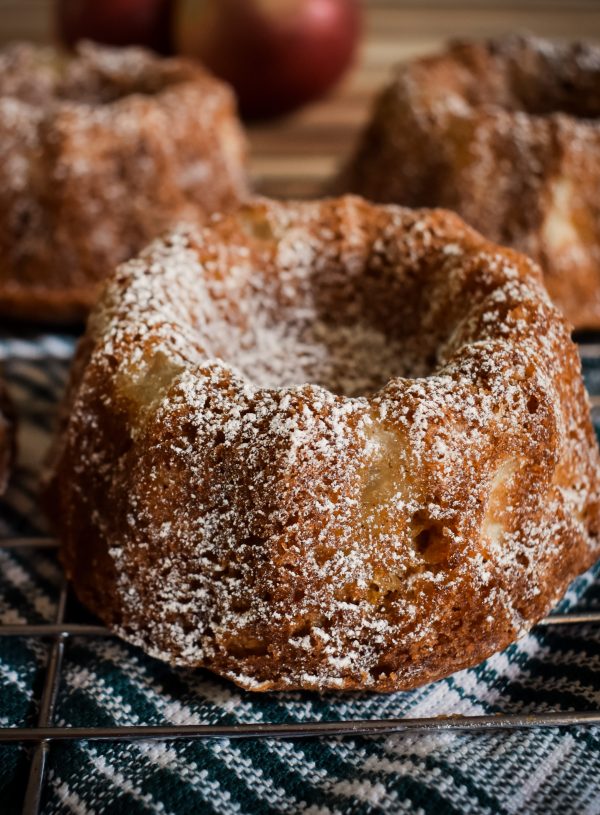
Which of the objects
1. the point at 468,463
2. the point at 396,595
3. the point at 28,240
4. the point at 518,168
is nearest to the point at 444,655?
the point at 396,595

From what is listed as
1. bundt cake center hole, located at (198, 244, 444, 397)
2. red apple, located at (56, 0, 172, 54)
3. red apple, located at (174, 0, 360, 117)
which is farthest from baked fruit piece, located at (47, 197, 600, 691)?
red apple, located at (56, 0, 172, 54)

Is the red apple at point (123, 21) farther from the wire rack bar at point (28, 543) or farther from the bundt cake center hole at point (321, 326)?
the wire rack bar at point (28, 543)

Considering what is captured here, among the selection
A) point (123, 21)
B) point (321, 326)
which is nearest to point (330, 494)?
point (321, 326)

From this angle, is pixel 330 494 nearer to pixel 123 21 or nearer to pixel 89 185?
pixel 89 185

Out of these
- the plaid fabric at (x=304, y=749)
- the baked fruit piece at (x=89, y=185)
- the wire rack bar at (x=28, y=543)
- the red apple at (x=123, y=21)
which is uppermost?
the red apple at (x=123, y=21)

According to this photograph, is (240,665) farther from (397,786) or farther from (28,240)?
(28,240)

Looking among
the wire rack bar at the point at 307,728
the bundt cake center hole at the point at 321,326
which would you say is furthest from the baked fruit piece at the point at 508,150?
the wire rack bar at the point at 307,728
